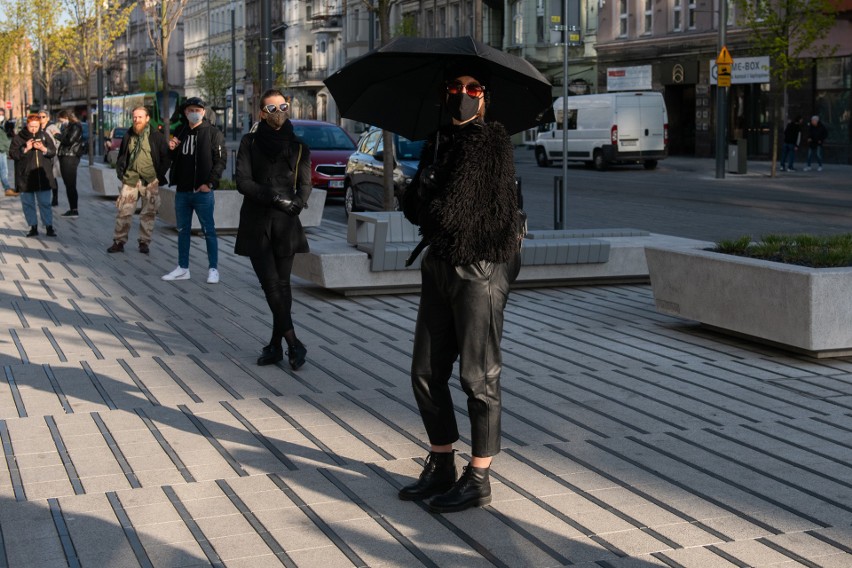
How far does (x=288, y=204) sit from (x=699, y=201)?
18.2 metres

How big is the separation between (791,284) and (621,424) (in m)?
2.19

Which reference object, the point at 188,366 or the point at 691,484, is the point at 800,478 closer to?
the point at 691,484

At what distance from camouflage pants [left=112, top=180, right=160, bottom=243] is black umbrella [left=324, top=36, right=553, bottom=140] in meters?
10.1

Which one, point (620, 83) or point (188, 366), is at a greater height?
point (620, 83)

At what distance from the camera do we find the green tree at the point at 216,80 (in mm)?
84750

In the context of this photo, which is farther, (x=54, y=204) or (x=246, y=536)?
(x=54, y=204)

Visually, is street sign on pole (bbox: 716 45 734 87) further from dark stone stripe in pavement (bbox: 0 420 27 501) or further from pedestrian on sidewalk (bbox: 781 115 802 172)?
dark stone stripe in pavement (bbox: 0 420 27 501)

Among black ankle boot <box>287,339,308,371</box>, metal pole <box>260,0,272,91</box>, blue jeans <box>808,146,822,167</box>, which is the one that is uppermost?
metal pole <box>260,0,272,91</box>

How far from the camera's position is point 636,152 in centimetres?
4000

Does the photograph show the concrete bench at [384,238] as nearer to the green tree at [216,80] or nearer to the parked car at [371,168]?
the parked car at [371,168]

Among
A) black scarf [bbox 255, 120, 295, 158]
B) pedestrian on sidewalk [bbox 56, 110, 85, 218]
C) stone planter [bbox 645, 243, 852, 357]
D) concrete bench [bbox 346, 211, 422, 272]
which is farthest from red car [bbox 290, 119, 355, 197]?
black scarf [bbox 255, 120, 295, 158]

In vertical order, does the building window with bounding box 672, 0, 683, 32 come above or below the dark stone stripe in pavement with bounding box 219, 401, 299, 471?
above

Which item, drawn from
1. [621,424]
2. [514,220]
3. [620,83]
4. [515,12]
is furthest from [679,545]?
[515,12]

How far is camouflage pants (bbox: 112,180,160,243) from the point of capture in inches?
626
